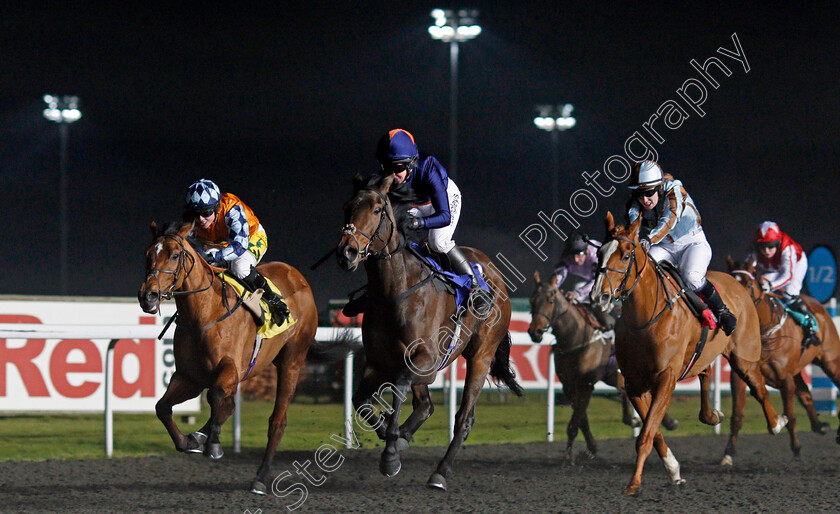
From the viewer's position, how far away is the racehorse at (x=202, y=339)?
14.4 ft

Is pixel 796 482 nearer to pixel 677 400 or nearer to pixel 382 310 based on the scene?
pixel 382 310

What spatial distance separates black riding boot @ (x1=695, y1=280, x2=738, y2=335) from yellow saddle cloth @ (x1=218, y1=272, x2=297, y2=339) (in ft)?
8.85

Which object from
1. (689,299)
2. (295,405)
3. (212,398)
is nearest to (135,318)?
(295,405)

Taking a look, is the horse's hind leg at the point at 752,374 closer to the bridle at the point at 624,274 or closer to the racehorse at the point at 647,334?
the racehorse at the point at 647,334

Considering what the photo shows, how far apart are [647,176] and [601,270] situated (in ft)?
2.75

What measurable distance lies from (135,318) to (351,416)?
3132 millimetres

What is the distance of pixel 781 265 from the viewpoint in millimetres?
7434

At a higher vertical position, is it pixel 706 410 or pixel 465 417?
pixel 465 417

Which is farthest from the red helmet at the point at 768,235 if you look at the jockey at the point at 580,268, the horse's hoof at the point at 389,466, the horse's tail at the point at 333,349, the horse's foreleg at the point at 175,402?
the horse's foreleg at the point at 175,402

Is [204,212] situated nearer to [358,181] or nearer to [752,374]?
[358,181]

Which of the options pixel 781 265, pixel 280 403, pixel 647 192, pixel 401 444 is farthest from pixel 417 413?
pixel 781 265

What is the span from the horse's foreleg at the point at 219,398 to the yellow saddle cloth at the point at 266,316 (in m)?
0.50

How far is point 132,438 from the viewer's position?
7910 millimetres

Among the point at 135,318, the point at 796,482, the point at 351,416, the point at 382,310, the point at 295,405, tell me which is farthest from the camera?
the point at 295,405
